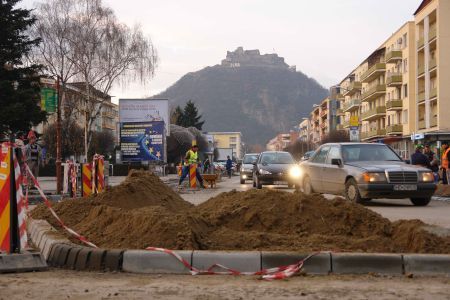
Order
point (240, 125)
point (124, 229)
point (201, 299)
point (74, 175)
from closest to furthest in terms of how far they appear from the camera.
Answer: point (201, 299), point (124, 229), point (74, 175), point (240, 125)

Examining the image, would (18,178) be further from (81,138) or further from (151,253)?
(81,138)

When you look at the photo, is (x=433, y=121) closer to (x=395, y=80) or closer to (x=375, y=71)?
(x=395, y=80)

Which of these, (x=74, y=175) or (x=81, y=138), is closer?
(x=74, y=175)

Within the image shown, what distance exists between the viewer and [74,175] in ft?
57.2

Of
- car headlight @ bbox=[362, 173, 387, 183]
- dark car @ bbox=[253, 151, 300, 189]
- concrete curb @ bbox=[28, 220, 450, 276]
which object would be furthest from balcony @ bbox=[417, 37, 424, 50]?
concrete curb @ bbox=[28, 220, 450, 276]

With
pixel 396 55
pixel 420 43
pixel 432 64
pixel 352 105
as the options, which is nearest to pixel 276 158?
pixel 432 64

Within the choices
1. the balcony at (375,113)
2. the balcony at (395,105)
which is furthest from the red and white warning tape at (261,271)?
the balcony at (375,113)

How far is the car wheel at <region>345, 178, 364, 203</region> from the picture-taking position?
14.4 meters

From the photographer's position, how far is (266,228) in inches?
301

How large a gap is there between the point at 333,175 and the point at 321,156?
1.25m

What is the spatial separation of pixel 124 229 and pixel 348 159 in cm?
927

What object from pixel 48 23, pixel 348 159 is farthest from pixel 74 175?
pixel 48 23

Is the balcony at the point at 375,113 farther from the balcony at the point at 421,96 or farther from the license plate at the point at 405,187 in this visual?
the license plate at the point at 405,187

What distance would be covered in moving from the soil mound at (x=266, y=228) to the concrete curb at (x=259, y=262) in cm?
43
